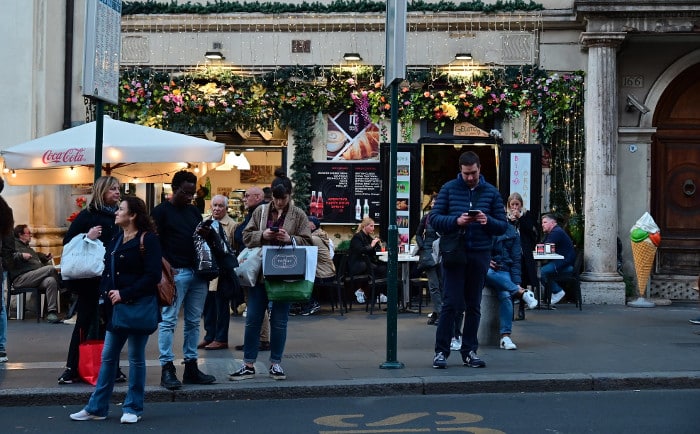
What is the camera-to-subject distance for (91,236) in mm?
8727

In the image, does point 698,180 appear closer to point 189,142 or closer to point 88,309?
point 189,142

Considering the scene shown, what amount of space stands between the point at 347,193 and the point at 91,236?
960 centimetres

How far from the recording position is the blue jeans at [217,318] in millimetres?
11664

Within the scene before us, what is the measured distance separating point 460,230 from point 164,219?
9.54 feet

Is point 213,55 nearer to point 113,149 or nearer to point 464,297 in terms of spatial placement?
point 113,149

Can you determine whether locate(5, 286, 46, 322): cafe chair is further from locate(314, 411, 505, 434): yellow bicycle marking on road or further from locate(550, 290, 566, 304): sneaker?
locate(550, 290, 566, 304): sneaker

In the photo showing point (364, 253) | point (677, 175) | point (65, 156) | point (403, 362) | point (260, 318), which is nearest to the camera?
point (260, 318)

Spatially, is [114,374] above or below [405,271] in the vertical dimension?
below

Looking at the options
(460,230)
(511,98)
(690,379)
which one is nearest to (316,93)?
(511,98)

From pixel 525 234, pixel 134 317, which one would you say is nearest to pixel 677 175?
pixel 525 234

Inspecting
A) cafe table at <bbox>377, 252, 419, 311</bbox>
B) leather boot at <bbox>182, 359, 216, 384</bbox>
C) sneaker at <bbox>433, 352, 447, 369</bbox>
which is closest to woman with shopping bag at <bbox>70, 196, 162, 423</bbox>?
leather boot at <bbox>182, 359, 216, 384</bbox>

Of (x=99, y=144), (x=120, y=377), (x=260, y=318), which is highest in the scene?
(x=99, y=144)

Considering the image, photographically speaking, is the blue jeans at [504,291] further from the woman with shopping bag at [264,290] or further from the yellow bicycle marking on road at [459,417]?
the yellow bicycle marking on road at [459,417]

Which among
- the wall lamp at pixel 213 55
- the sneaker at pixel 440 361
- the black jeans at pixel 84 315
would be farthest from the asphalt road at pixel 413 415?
the wall lamp at pixel 213 55
